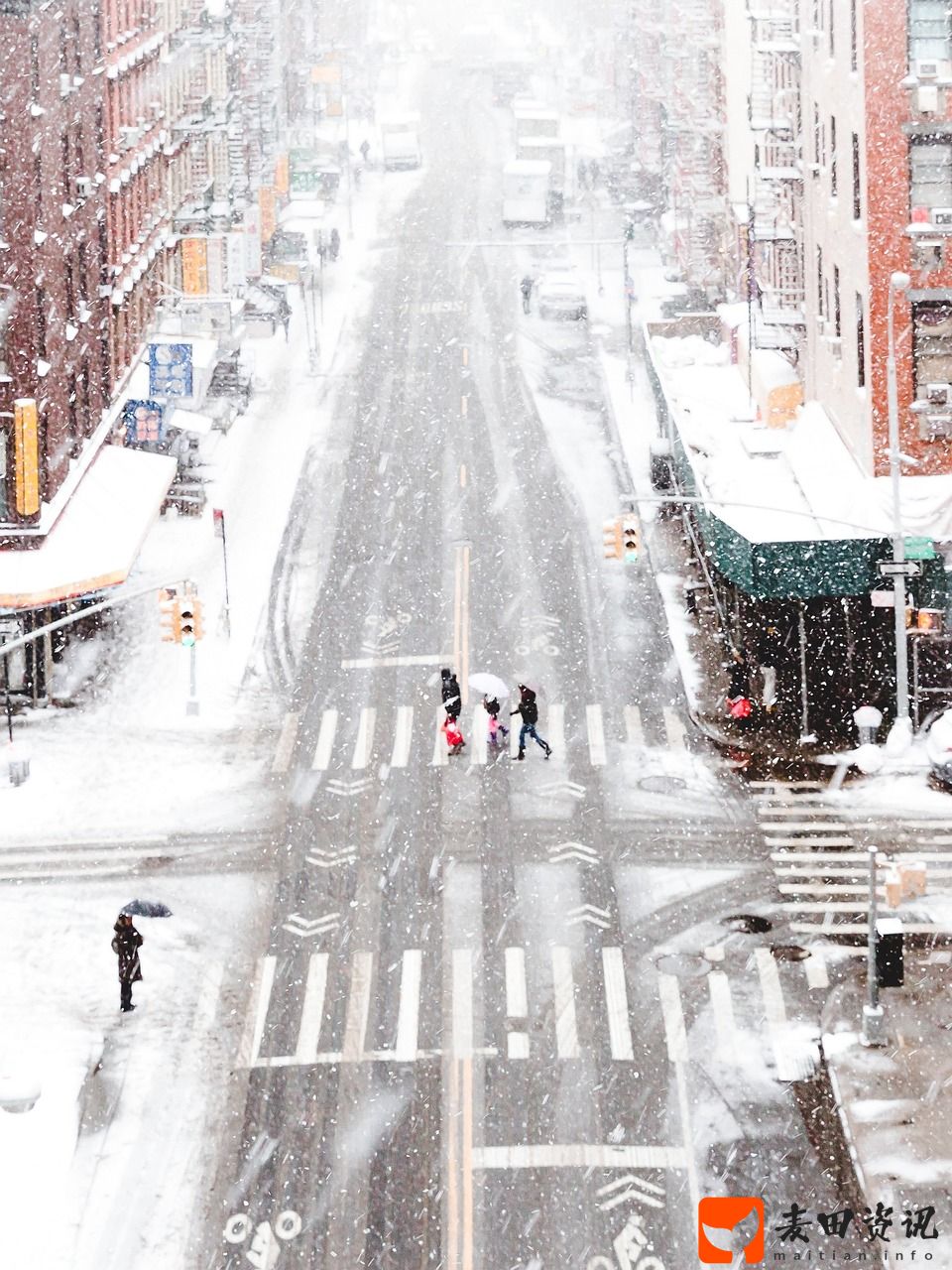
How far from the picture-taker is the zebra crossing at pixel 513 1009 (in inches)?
1037

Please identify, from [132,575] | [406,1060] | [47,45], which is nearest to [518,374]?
[132,575]

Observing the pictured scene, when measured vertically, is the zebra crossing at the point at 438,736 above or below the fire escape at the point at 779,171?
below

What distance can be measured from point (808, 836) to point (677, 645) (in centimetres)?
1034

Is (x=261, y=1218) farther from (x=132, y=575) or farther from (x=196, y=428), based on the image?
(x=196, y=428)

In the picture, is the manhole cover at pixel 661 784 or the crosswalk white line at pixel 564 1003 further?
the manhole cover at pixel 661 784

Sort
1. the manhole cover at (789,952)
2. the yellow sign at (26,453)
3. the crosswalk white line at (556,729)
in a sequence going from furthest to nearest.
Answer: the yellow sign at (26,453) → the crosswalk white line at (556,729) → the manhole cover at (789,952)

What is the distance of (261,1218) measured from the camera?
2270 centimetres

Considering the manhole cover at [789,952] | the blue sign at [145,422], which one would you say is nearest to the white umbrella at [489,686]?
the manhole cover at [789,952]

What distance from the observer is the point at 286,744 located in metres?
38.5

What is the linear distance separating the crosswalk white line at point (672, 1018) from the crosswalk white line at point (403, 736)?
1050cm

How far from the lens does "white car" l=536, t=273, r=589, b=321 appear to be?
72.5 m

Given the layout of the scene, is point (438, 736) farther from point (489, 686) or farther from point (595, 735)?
point (595, 735)

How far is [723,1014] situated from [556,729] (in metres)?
12.3

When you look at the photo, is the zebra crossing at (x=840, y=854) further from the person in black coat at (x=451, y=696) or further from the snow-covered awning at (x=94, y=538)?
the snow-covered awning at (x=94, y=538)
